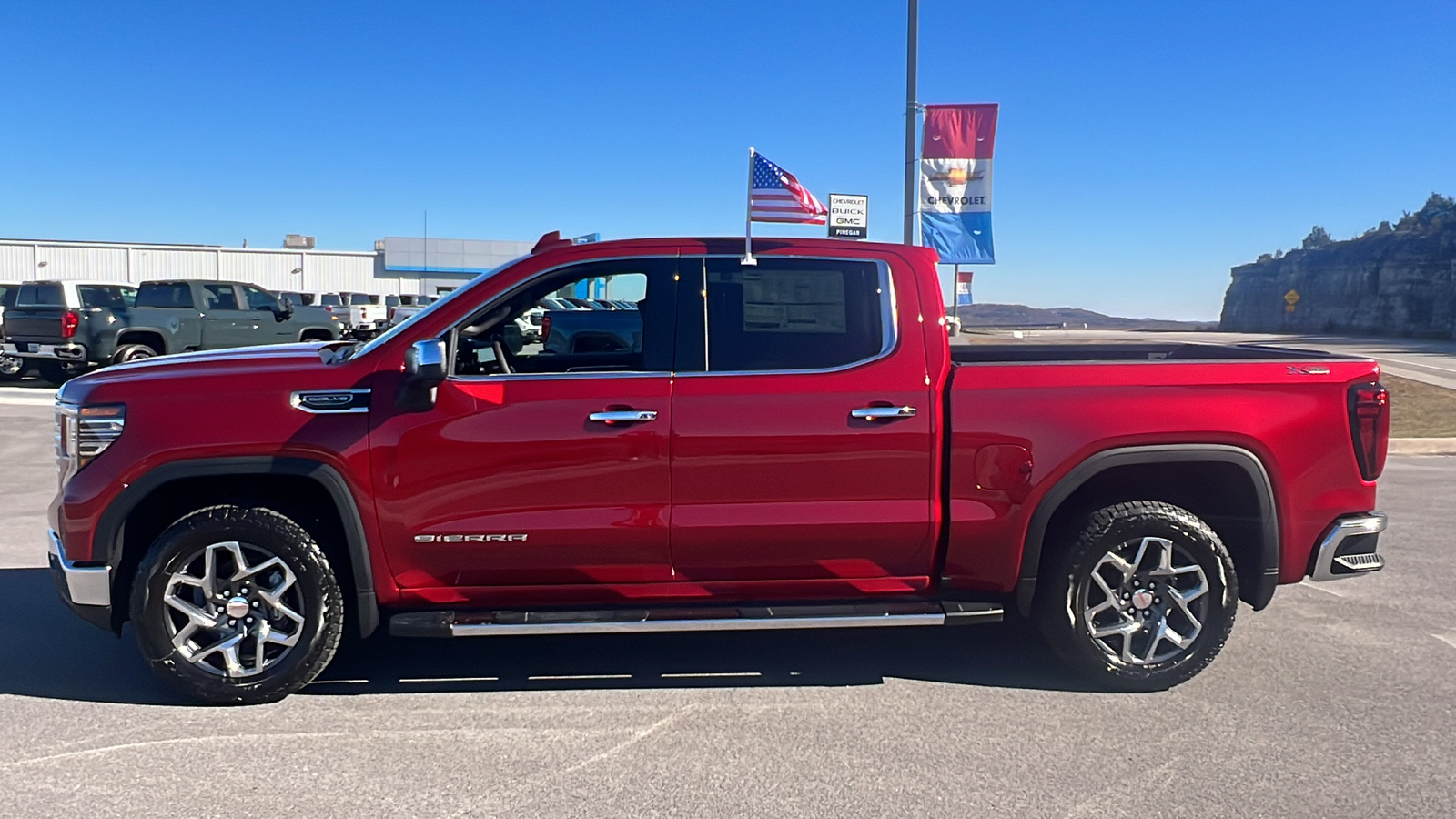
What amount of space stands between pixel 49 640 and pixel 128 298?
68.3ft

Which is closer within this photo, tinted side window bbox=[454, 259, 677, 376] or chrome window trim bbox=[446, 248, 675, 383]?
chrome window trim bbox=[446, 248, 675, 383]

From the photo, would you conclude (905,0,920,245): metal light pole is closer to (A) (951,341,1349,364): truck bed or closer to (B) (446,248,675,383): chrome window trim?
(A) (951,341,1349,364): truck bed

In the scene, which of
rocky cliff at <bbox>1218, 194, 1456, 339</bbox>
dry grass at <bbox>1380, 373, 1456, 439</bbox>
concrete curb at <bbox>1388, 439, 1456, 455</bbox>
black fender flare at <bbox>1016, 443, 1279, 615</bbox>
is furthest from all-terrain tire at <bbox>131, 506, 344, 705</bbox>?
rocky cliff at <bbox>1218, 194, 1456, 339</bbox>

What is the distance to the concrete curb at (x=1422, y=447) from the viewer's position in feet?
40.6

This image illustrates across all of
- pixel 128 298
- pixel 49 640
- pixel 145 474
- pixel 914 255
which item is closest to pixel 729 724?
pixel 914 255

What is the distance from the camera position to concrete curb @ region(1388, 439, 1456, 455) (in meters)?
12.4

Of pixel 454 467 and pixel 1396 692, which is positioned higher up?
pixel 454 467

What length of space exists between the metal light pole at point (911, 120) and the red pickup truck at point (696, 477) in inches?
401

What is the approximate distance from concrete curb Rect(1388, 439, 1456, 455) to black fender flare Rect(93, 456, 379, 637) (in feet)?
39.5

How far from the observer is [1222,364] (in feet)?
15.4

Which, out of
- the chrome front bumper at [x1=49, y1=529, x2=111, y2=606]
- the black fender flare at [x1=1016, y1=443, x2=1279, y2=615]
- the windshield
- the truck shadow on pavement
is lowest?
the truck shadow on pavement

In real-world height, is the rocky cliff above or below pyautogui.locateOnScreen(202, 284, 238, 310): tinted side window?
above

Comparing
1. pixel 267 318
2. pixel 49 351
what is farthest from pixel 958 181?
pixel 49 351

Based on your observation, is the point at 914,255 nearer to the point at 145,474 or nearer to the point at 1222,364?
the point at 1222,364
